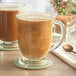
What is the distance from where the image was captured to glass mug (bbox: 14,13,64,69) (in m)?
0.87

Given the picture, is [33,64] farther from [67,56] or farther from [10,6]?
[10,6]

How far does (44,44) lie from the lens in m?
0.89

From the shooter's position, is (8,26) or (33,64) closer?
(33,64)

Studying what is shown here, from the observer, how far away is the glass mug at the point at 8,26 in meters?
1.02

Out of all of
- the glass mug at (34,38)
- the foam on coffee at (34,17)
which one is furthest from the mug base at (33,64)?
the foam on coffee at (34,17)

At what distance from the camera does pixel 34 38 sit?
0.87 m

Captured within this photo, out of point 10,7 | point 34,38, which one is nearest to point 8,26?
point 10,7

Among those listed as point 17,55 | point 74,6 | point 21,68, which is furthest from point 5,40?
point 74,6

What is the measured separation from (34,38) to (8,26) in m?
0.20

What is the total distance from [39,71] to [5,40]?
0.26 m

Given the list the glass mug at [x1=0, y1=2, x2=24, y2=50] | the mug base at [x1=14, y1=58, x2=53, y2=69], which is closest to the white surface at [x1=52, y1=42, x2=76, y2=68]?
the mug base at [x1=14, y1=58, x2=53, y2=69]

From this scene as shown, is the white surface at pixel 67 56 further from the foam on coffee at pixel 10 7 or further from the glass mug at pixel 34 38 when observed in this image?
the foam on coffee at pixel 10 7

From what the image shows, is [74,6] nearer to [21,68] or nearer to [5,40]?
[5,40]

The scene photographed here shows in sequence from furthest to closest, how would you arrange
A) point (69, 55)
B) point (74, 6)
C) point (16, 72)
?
1. point (74, 6)
2. point (69, 55)
3. point (16, 72)
